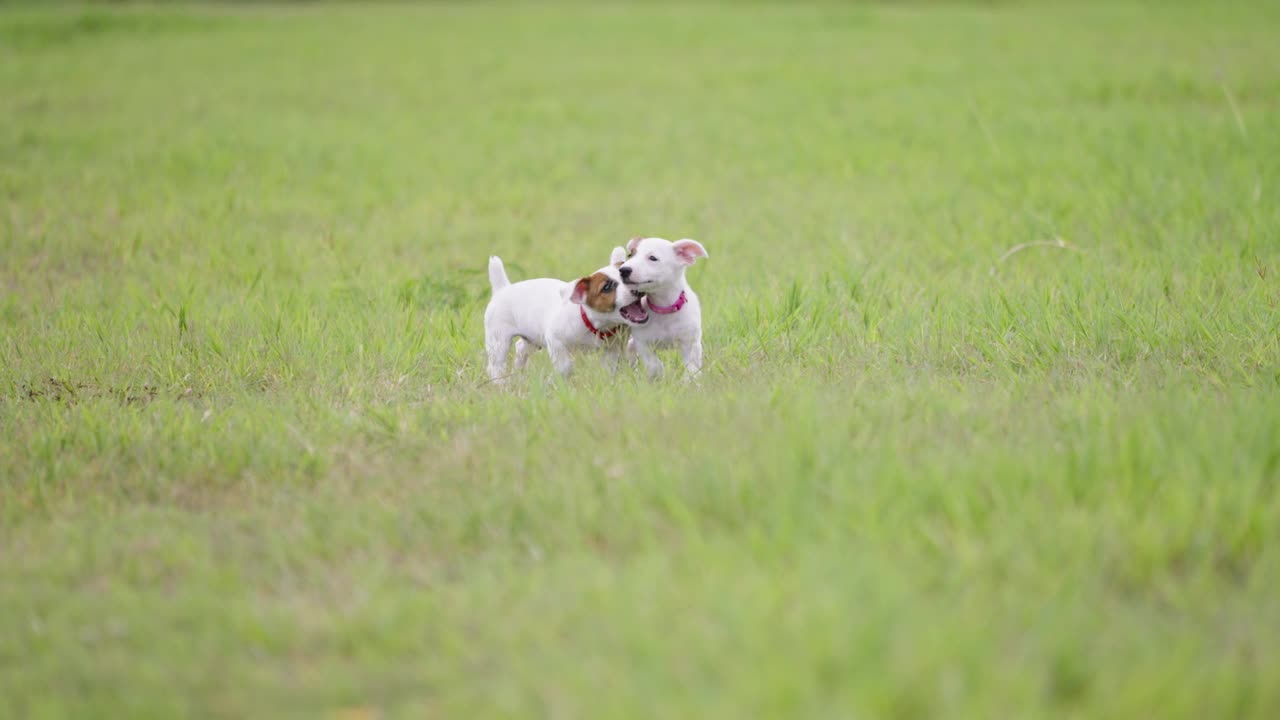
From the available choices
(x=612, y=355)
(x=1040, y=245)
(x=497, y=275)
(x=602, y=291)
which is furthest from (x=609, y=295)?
(x=1040, y=245)

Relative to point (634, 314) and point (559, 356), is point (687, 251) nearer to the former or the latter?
point (634, 314)

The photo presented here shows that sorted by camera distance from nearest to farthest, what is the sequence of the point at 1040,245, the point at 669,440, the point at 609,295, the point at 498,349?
the point at 669,440 → the point at 609,295 → the point at 498,349 → the point at 1040,245

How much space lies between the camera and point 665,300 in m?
4.90

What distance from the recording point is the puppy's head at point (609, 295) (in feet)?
15.5

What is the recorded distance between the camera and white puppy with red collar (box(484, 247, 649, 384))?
15.6 feet

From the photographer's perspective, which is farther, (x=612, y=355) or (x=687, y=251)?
(x=612, y=355)

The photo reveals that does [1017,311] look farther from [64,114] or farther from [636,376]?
[64,114]

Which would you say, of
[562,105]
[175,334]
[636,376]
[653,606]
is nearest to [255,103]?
[562,105]

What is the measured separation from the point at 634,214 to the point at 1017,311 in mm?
Result: 4061

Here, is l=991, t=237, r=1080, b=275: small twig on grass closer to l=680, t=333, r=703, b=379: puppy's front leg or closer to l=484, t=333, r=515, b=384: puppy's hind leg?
l=680, t=333, r=703, b=379: puppy's front leg

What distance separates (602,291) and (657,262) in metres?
0.27

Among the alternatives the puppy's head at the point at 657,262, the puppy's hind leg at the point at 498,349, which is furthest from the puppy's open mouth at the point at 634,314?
the puppy's hind leg at the point at 498,349

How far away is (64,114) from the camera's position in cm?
1430

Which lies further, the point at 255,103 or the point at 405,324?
the point at 255,103
